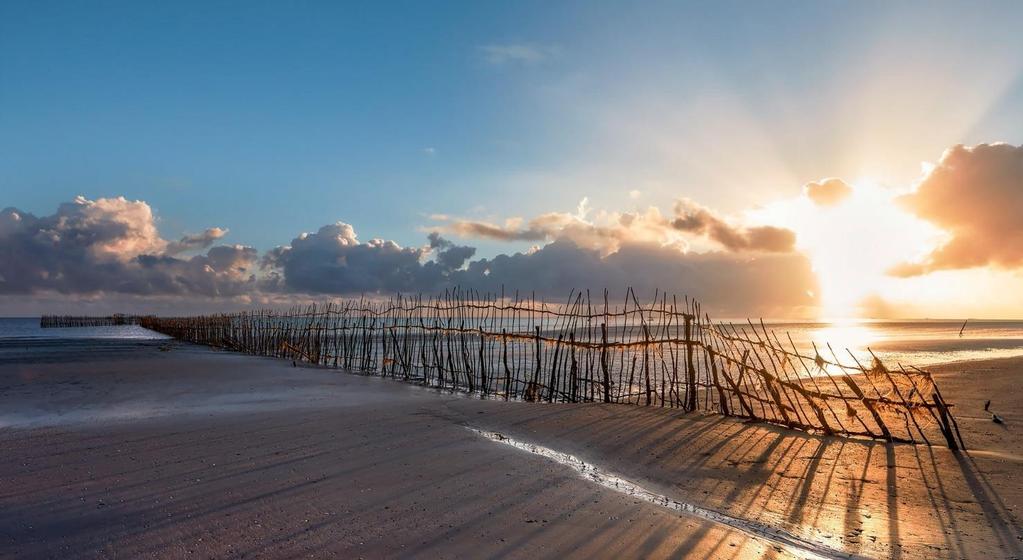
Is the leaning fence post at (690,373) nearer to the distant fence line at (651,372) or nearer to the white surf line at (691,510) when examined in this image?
the distant fence line at (651,372)

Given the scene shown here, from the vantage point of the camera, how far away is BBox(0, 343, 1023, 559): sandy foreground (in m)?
3.78

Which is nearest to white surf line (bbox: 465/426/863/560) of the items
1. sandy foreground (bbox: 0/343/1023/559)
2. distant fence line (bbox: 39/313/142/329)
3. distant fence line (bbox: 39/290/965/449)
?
sandy foreground (bbox: 0/343/1023/559)

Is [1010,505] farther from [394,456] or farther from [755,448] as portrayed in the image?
[394,456]

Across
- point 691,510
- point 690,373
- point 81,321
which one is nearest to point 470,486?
point 691,510

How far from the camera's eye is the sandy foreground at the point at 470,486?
3.78m

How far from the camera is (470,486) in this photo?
4809 millimetres

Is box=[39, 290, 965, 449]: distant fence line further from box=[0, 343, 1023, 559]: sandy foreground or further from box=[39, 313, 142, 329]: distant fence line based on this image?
box=[39, 313, 142, 329]: distant fence line

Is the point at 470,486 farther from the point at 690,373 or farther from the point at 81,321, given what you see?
the point at 81,321

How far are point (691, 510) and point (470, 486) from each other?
1.72 metres

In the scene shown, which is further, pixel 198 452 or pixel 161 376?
pixel 161 376

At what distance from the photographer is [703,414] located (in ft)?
28.7

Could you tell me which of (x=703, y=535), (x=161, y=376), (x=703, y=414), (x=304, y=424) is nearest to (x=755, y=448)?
(x=703, y=414)

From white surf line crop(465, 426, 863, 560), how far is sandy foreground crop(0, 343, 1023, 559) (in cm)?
4

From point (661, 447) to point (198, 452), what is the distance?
4.82 m
